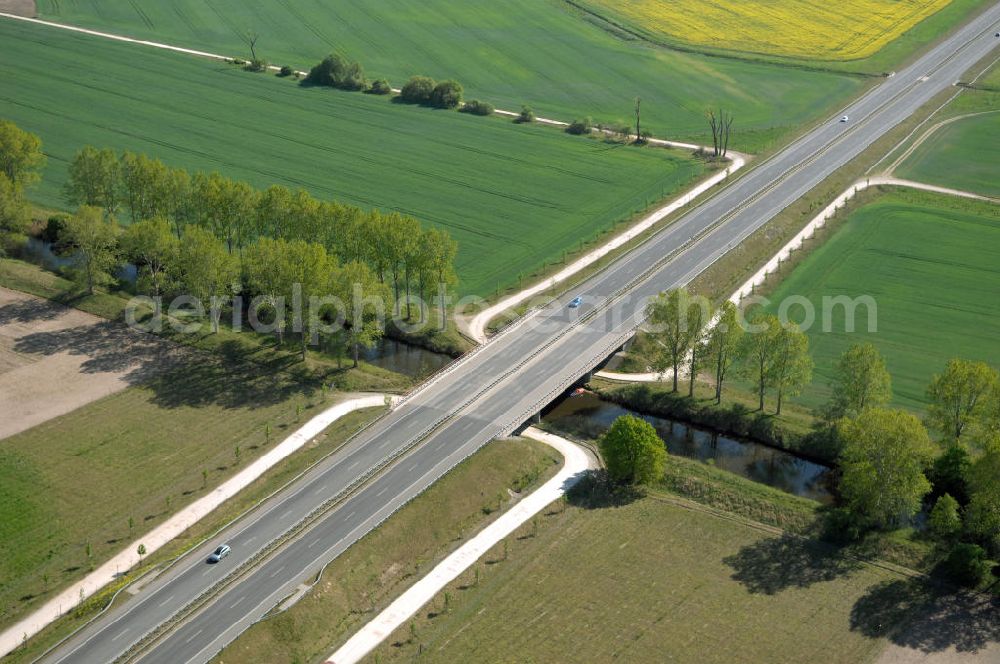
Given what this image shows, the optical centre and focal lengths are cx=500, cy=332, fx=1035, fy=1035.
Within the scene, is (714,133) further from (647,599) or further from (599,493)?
(647,599)

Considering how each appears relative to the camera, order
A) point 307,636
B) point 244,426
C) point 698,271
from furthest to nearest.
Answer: point 698,271
point 244,426
point 307,636

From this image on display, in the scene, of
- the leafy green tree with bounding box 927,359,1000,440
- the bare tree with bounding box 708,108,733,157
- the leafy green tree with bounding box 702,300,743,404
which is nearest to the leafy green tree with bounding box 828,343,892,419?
the leafy green tree with bounding box 927,359,1000,440

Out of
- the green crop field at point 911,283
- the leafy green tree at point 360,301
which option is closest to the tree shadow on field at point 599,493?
the green crop field at point 911,283

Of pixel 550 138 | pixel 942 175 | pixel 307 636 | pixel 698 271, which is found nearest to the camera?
pixel 307 636

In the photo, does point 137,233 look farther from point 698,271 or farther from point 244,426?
point 698,271

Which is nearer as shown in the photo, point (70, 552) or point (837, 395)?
Result: point (70, 552)

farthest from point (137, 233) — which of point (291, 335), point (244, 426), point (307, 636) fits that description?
point (307, 636)

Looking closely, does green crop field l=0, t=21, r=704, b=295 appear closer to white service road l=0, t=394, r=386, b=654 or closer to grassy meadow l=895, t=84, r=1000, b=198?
white service road l=0, t=394, r=386, b=654
